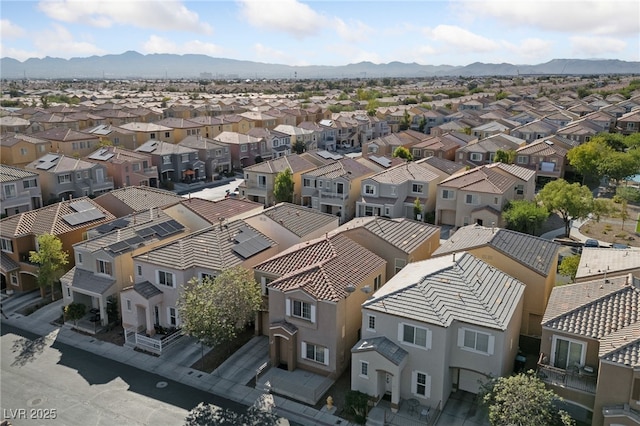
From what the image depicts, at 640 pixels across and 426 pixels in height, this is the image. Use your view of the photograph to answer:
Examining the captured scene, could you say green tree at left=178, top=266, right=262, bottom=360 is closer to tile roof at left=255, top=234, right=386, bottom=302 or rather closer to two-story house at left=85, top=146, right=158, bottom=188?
tile roof at left=255, top=234, right=386, bottom=302

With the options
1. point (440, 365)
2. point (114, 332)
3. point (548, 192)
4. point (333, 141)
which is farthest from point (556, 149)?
point (114, 332)

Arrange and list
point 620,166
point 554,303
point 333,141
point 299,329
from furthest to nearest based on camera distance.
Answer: point 333,141 → point 620,166 → point 299,329 → point 554,303

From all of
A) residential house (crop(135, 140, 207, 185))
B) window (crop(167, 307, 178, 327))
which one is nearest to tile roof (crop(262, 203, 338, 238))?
window (crop(167, 307, 178, 327))

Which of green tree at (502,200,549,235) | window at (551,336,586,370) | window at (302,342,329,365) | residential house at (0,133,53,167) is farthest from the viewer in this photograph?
residential house at (0,133,53,167)

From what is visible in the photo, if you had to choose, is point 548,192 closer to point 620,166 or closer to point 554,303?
point 620,166

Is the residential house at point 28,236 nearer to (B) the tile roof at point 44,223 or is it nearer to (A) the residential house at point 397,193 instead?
(B) the tile roof at point 44,223

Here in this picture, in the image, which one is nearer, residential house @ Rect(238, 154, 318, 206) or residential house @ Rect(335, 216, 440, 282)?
residential house @ Rect(335, 216, 440, 282)

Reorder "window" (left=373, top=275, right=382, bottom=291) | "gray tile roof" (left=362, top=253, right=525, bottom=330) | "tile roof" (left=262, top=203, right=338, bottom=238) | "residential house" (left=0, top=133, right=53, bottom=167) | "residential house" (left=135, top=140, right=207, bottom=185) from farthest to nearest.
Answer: "residential house" (left=135, top=140, right=207, bottom=185)
"residential house" (left=0, top=133, right=53, bottom=167)
"tile roof" (left=262, top=203, right=338, bottom=238)
"window" (left=373, top=275, right=382, bottom=291)
"gray tile roof" (left=362, top=253, right=525, bottom=330)
